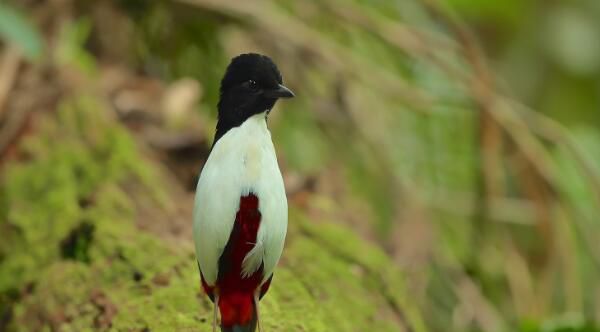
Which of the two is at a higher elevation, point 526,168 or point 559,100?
point 526,168

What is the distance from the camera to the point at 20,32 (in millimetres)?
4125

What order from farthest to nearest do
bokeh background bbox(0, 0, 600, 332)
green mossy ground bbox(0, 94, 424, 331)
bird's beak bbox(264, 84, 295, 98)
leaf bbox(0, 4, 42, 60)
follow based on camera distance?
leaf bbox(0, 4, 42, 60)
bokeh background bbox(0, 0, 600, 332)
green mossy ground bbox(0, 94, 424, 331)
bird's beak bbox(264, 84, 295, 98)

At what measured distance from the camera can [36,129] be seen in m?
4.14

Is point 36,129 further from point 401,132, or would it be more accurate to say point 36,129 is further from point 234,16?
point 401,132

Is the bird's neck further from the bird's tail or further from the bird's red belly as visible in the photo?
the bird's tail

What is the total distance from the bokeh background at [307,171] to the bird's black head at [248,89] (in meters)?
0.57

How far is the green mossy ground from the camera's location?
3121 mm

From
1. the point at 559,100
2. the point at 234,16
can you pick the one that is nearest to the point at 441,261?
the point at 234,16

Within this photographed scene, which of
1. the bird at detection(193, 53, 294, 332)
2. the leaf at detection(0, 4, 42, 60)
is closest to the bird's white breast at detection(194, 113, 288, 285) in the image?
the bird at detection(193, 53, 294, 332)

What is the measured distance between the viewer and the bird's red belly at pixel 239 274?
2.76 m

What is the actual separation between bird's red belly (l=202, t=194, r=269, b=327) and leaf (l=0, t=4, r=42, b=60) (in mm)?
1546

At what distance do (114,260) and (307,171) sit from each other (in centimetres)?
161

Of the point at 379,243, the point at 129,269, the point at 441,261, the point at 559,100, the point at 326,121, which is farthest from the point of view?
the point at 559,100

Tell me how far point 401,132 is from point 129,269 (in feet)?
8.39
